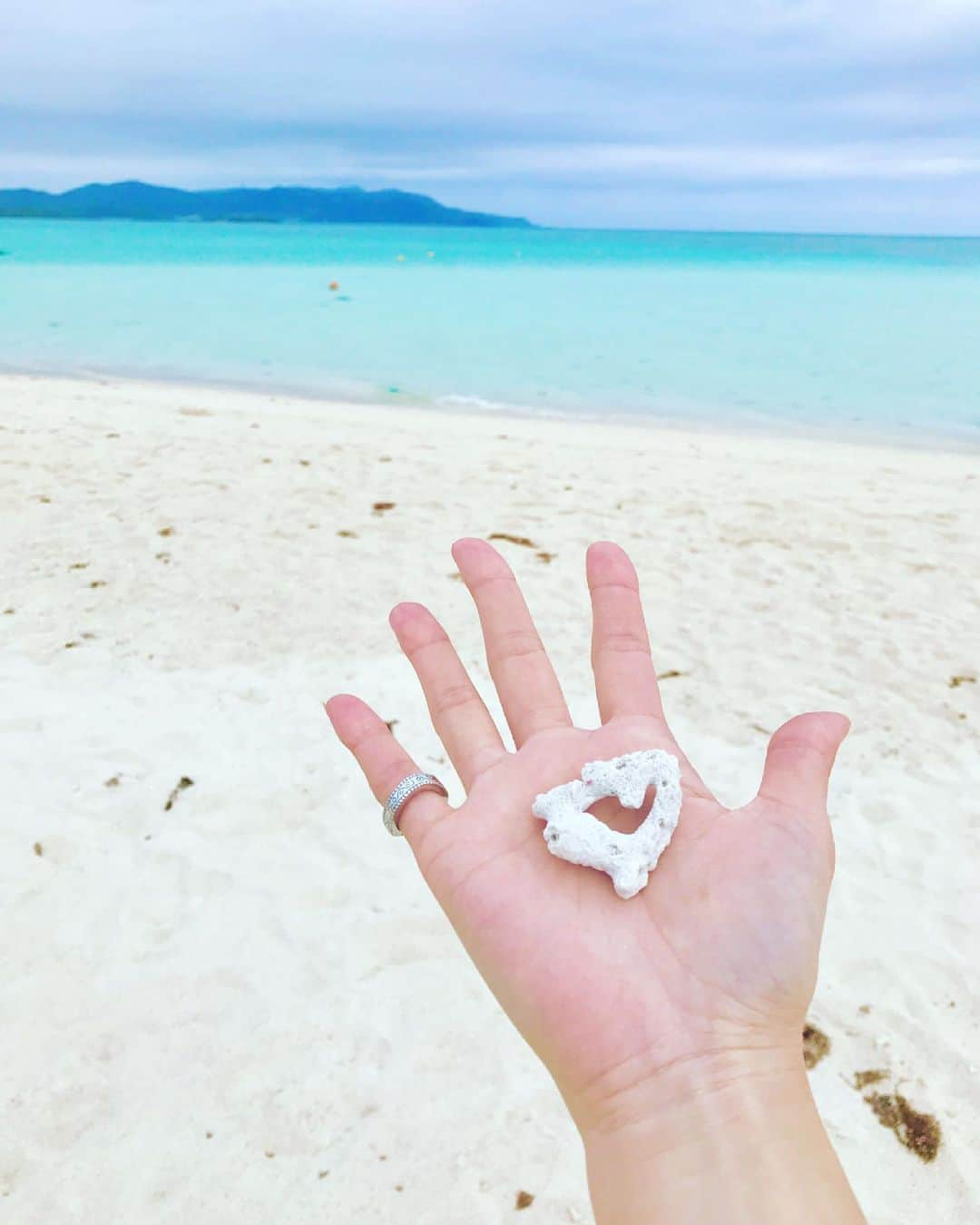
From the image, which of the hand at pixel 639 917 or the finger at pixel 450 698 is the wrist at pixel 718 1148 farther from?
the finger at pixel 450 698

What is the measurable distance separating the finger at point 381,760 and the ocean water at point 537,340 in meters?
12.8

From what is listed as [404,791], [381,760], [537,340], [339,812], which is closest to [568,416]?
[537,340]

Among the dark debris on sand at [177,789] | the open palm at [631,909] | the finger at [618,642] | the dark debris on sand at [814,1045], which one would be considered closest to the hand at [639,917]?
the open palm at [631,909]

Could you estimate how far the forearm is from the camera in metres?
1.35

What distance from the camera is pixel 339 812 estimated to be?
3740 millimetres

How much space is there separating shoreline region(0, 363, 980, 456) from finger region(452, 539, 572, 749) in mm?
11067

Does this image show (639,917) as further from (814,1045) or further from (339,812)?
(339,812)

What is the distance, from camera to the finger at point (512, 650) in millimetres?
2320

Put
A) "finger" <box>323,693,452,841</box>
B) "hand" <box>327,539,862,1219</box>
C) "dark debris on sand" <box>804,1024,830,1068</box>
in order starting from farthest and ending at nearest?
1. "dark debris on sand" <box>804,1024,830,1068</box>
2. "finger" <box>323,693,452,841</box>
3. "hand" <box>327,539,862,1219</box>

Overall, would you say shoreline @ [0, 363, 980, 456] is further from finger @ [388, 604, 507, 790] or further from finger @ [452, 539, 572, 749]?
finger @ [388, 604, 507, 790]

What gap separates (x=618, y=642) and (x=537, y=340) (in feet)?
66.8

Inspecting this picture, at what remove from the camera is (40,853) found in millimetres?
3395

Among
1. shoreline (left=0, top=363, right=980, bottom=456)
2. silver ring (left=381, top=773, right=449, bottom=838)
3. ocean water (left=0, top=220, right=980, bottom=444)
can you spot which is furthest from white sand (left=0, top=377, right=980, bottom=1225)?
ocean water (left=0, top=220, right=980, bottom=444)

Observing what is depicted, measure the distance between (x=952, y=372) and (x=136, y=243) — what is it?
6338cm
